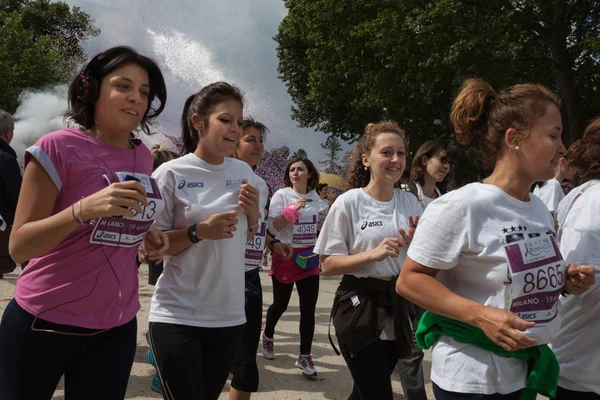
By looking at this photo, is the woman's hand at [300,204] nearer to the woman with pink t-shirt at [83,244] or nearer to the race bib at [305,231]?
the race bib at [305,231]

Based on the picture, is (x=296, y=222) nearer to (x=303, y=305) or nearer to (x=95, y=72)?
(x=303, y=305)

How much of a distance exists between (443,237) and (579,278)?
644mm

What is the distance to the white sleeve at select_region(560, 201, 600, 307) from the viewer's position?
261cm

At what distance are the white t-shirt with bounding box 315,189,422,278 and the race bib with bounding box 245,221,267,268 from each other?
137 cm

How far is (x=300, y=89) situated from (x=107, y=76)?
29.8m

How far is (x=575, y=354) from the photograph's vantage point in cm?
271

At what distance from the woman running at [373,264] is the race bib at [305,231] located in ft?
9.28

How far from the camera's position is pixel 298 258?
6402 mm

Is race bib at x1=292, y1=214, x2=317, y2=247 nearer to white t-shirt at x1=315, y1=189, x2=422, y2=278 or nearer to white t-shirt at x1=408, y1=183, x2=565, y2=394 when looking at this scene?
white t-shirt at x1=315, y1=189, x2=422, y2=278

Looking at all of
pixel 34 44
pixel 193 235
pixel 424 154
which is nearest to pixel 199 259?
pixel 193 235

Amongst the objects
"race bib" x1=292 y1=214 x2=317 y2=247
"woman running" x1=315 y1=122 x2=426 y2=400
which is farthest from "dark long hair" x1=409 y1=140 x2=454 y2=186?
"woman running" x1=315 y1=122 x2=426 y2=400

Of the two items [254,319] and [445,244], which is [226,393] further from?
[445,244]

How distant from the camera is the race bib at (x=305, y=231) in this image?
6.88m

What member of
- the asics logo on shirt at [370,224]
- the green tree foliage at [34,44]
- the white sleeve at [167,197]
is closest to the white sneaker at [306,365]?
the asics logo on shirt at [370,224]
